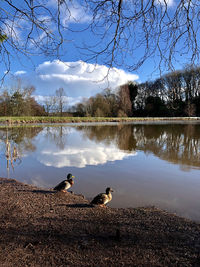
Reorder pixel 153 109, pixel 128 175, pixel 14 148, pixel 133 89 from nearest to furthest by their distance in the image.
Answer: pixel 128 175, pixel 14 148, pixel 153 109, pixel 133 89

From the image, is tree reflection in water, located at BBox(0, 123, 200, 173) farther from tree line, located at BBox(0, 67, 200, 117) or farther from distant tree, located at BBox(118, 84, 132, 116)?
distant tree, located at BBox(118, 84, 132, 116)

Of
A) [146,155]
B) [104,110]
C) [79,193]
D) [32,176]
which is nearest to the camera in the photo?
[79,193]

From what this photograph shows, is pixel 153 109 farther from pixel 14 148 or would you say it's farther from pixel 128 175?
pixel 128 175

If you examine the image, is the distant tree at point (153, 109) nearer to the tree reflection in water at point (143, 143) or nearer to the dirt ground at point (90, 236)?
the tree reflection in water at point (143, 143)

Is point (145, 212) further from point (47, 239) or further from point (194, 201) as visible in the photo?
point (47, 239)

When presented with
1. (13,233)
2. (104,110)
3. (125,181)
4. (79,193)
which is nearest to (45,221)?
(13,233)

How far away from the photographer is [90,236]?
264cm

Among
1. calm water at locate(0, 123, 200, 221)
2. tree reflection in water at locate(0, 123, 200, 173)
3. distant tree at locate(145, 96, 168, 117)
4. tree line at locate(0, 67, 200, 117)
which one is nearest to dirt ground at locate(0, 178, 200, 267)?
calm water at locate(0, 123, 200, 221)

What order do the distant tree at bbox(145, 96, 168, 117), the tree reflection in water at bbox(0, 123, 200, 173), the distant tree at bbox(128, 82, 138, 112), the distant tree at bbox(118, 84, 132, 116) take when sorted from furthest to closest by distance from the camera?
the distant tree at bbox(128, 82, 138, 112) → the distant tree at bbox(145, 96, 168, 117) → the distant tree at bbox(118, 84, 132, 116) → the tree reflection in water at bbox(0, 123, 200, 173)

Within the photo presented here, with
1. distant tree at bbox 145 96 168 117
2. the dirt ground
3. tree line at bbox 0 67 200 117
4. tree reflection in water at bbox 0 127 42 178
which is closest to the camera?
the dirt ground

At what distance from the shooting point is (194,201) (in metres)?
4.03

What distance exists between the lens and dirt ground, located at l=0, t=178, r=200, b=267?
7.16 ft

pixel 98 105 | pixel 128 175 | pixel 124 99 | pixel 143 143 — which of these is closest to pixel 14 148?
pixel 128 175

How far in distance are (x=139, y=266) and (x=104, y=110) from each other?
143 feet
